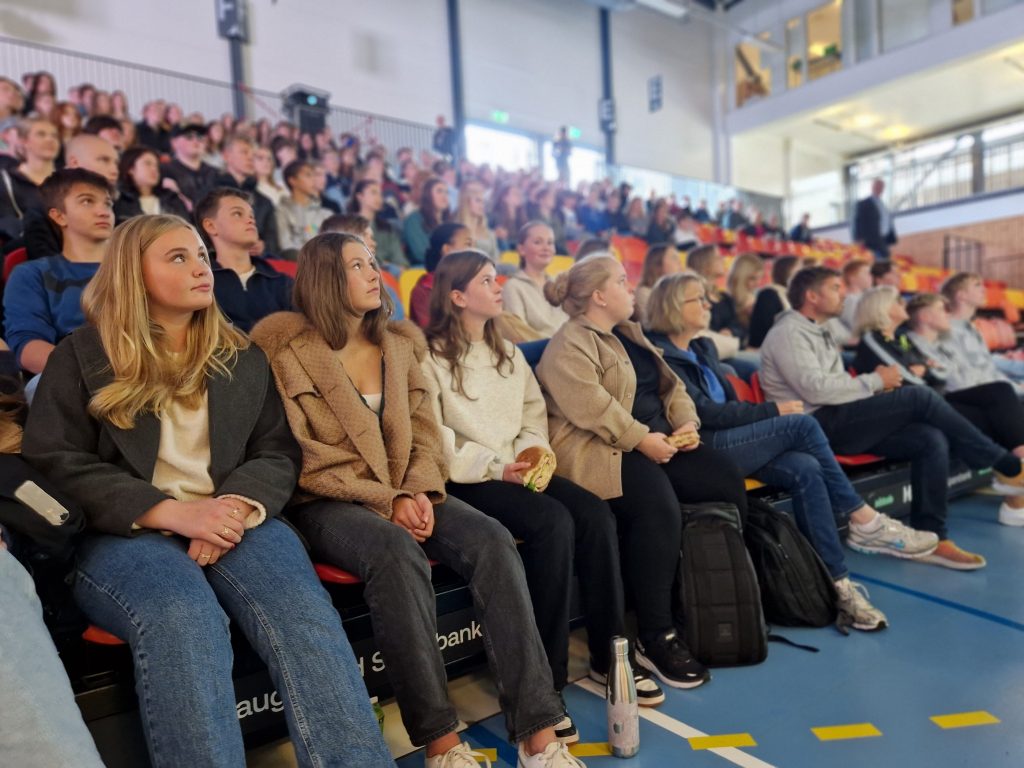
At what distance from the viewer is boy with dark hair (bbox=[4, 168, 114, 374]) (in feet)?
7.18

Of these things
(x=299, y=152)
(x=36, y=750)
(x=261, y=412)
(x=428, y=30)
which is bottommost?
(x=36, y=750)

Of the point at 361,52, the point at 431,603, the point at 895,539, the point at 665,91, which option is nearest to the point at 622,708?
the point at 431,603

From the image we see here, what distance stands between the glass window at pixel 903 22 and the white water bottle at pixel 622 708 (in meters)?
14.1

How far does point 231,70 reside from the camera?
9.46 meters

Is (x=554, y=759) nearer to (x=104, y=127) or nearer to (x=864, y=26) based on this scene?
(x=104, y=127)

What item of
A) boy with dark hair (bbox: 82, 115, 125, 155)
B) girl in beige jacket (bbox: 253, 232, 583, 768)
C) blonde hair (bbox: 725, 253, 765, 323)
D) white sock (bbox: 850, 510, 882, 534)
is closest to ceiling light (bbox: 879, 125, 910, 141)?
blonde hair (bbox: 725, 253, 765, 323)

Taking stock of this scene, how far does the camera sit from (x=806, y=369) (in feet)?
10.3

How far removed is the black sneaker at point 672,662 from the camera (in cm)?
199

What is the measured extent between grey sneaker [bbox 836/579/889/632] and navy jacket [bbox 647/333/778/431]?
2.31 feet

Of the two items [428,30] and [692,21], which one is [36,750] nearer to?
[428,30]

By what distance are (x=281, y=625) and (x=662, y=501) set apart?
47.2 inches

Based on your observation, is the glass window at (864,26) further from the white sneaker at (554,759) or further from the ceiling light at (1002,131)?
the white sneaker at (554,759)

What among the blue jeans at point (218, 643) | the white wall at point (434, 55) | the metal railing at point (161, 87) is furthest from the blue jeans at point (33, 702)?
the white wall at point (434, 55)

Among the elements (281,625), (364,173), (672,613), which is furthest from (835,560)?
(364,173)
